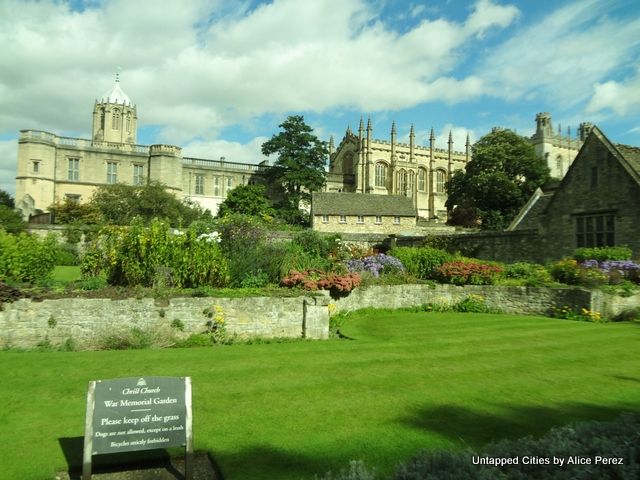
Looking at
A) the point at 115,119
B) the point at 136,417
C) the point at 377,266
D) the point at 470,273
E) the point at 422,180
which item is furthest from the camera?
the point at 422,180

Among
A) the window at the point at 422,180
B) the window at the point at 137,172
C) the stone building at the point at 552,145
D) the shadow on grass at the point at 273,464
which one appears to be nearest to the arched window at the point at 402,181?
the window at the point at 422,180

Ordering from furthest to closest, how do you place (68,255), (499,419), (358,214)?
1. (358,214)
2. (68,255)
3. (499,419)

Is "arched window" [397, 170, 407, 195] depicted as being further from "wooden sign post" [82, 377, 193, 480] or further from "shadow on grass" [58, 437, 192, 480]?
"wooden sign post" [82, 377, 193, 480]

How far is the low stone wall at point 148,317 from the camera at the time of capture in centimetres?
970

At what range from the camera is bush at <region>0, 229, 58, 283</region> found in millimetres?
12336

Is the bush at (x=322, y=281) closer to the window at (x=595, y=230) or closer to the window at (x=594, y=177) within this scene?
the window at (x=595, y=230)

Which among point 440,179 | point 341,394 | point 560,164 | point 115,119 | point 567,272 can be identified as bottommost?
point 341,394

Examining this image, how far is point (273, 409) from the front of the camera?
6.05 metres

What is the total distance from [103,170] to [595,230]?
49971 millimetres

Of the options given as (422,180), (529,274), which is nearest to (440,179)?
(422,180)

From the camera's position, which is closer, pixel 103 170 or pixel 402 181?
pixel 103 170

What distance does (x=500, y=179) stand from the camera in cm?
4522

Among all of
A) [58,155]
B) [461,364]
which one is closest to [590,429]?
[461,364]

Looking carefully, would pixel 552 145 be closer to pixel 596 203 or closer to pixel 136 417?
pixel 596 203
